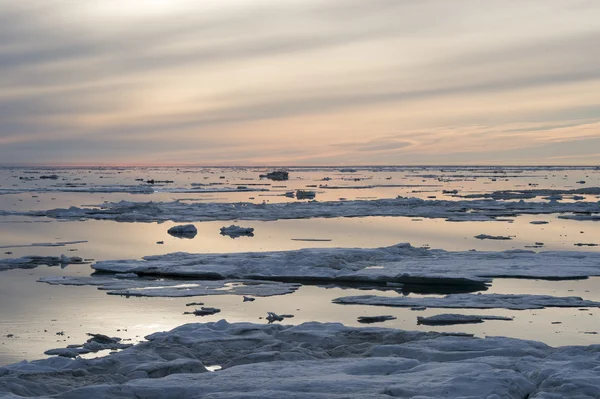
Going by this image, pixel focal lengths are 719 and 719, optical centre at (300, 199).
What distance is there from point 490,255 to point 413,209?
1712 cm

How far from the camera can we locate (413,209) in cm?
3434

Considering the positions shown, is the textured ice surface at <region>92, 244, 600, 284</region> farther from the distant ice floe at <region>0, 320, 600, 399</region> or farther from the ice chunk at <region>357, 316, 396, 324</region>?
the distant ice floe at <region>0, 320, 600, 399</region>

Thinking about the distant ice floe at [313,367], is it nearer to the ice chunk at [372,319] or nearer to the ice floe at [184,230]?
the ice chunk at [372,319]

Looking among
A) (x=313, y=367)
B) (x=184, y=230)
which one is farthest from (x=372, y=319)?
(x=184, y=230)

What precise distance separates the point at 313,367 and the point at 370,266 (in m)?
8.44

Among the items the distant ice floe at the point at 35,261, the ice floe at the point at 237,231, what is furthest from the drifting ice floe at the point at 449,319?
the ice floe at the point at 237,231

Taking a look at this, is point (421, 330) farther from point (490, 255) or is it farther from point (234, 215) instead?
point (234, 215)

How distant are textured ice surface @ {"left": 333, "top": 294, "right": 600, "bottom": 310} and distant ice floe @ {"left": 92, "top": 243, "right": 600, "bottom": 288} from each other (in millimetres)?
1580

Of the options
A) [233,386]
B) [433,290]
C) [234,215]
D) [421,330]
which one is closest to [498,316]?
[421,330]

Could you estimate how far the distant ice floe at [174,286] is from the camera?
43.5ft

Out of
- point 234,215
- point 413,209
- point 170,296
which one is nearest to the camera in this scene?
point 170,296

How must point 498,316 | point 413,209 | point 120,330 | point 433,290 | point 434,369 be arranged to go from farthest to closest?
point 413,209
point 433,290
point 498,316
point 120,330
point 434,369

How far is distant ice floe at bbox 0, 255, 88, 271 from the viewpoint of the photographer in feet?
54.5

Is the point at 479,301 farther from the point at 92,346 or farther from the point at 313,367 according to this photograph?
the point at 92,346
